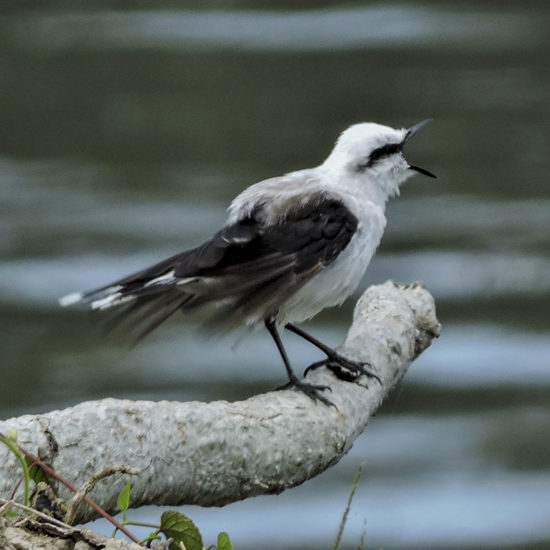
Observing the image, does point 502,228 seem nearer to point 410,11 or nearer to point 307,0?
point 410,11

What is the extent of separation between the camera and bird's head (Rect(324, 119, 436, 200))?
18.3 feet

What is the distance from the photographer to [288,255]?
4.99m

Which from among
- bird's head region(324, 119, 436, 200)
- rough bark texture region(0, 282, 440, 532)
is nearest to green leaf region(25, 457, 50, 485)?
rough bark texture region(0, 282, 440, 532)

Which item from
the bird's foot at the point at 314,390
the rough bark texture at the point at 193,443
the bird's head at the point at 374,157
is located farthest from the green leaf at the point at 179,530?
the bird's head at the point at 374,157

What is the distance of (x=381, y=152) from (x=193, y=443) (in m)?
2.41

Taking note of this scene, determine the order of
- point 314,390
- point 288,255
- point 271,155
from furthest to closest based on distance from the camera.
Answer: point 271,155 → point 288,255 → point 314,390

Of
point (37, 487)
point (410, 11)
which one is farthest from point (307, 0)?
point (37, 487)

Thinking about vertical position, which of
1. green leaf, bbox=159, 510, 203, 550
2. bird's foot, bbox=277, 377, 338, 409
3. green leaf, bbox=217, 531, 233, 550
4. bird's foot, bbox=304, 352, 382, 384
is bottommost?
green leaf, bbox=217, 531, 233, 550

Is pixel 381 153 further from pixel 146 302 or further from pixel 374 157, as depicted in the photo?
pixel 146 302

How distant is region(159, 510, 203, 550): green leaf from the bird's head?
8.49 feet

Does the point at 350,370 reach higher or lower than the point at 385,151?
lower

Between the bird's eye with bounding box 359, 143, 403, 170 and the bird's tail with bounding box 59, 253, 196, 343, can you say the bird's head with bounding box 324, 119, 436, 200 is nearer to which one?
the bird's eye with bounding box 359, 143, 403, 170

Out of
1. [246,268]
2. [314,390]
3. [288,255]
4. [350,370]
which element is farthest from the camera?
[288,255]

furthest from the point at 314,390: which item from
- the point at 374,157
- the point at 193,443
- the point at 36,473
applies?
the point at 374,157
